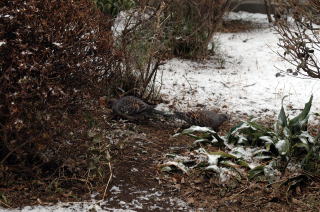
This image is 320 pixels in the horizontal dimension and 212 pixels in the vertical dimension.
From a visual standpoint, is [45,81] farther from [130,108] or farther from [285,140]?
[285,140]

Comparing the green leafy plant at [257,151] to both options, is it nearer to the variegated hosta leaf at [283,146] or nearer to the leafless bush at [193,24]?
the variegated hosta leaf at [283,146]

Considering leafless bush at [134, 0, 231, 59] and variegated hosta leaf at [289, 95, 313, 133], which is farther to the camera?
leafless bush at [134, 0, 231, 59]

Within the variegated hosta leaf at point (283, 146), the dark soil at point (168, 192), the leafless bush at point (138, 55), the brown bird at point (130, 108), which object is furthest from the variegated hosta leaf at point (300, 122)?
the leafless bush at point (138, 55)

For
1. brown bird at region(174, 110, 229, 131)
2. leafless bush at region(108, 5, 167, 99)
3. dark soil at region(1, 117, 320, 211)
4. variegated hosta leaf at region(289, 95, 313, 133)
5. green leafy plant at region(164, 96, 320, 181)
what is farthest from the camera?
leafless bush at region(108, 5, 167, 99)

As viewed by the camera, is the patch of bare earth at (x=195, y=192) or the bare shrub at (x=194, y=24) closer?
the patch of bare earth at (x=195, y=192)

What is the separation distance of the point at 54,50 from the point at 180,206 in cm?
155

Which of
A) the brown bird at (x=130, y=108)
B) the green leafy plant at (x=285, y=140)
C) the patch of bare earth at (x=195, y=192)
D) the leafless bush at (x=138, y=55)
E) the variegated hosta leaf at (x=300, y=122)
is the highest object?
the leafless bush at (x=138, y=55)

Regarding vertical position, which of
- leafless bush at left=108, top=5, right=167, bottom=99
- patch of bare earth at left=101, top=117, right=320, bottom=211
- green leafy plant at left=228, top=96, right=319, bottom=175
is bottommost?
patch of bare earth at left=101, top=117, right=320, bottom=211

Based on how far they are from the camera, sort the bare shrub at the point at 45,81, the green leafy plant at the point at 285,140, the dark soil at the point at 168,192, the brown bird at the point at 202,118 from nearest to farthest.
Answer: the bare shrub at the point at 45,81
the dark soil at the point at 168,192
the green leafy plant at the point at 285,140
the brown bird at the point at 202,118

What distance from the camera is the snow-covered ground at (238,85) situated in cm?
633

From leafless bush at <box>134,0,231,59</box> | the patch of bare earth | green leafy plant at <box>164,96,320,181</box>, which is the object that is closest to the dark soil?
the patch of bare earth

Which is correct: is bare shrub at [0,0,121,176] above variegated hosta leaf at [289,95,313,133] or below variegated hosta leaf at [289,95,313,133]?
above

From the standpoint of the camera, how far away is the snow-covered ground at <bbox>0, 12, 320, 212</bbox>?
634cm

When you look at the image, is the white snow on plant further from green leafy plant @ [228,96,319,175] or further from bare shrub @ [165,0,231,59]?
bare shrub @ [165,0,231,59]
